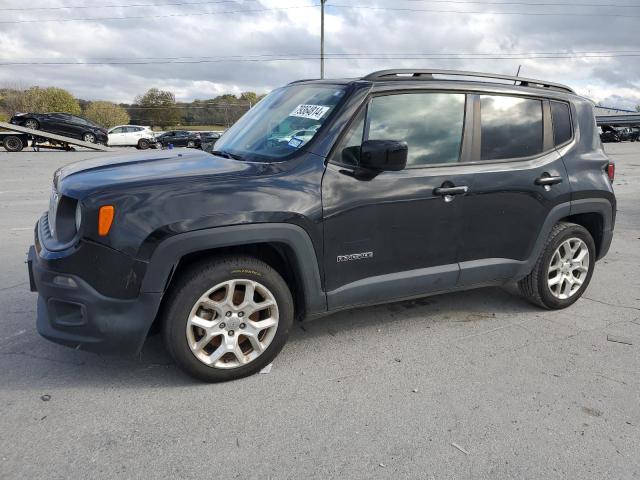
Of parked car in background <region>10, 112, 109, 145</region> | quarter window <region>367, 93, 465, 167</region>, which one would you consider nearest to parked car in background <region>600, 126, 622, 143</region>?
parked car in background <region>10, 112, 109, 145</region>

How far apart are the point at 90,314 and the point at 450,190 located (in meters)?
2.36

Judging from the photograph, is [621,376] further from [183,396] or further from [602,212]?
[183,396]

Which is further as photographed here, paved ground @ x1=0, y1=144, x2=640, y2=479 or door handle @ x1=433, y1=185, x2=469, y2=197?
door handle @ x1=433, y1=185, x2=469, y2=197

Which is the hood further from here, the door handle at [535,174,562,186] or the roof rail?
the door handle at [535,174,562,186]

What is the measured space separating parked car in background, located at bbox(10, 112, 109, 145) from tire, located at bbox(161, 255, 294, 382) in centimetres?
2840

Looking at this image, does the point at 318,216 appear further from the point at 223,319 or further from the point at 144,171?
the point at 144,171

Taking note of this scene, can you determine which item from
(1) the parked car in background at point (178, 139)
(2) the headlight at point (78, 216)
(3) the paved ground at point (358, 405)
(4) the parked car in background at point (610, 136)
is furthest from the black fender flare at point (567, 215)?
(4) the parked car in background at point (610, 136)

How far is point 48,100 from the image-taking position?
86.8 meters

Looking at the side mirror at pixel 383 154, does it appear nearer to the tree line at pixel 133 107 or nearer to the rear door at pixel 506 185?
the rear door at pixel 506 185

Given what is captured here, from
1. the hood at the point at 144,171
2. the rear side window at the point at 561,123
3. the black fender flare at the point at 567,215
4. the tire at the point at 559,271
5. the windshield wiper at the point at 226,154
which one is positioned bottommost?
the tire at the point at 559,271

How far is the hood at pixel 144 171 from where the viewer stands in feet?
9.36

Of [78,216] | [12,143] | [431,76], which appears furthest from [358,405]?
[12,143]

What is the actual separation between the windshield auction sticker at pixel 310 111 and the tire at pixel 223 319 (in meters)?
1.07

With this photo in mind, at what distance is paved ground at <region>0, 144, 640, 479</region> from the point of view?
7.85 ft
